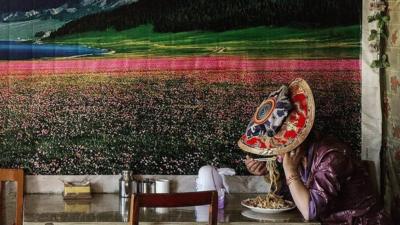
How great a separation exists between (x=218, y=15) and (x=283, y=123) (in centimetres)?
93

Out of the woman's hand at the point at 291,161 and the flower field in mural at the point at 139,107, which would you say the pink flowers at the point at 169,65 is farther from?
the woman's hand at the point at 291,161

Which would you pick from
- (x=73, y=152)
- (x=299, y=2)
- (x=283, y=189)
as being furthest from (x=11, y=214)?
(x=299, y=2)

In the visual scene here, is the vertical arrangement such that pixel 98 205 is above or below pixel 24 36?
below

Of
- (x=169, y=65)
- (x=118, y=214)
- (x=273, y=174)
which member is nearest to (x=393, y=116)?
(x=273, y=174)

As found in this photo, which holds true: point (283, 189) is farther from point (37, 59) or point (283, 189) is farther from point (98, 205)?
point (37, 59)

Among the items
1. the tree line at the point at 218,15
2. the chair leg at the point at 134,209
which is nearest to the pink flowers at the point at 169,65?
the tree line at the point at 218,15

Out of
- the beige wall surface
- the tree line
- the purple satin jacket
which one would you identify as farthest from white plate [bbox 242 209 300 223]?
the tree line

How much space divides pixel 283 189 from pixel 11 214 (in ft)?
5.29

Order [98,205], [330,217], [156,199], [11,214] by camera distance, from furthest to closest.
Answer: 1. [11,214]
2. [98,205]
3. [330,217]
4. [156,199]

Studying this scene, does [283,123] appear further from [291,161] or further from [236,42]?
[236,42]

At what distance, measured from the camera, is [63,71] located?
386 centimetres

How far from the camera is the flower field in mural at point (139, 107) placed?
12.6 ft

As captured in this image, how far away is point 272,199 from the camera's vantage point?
3402 millimetres

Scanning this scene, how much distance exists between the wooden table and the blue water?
33.9 inches
